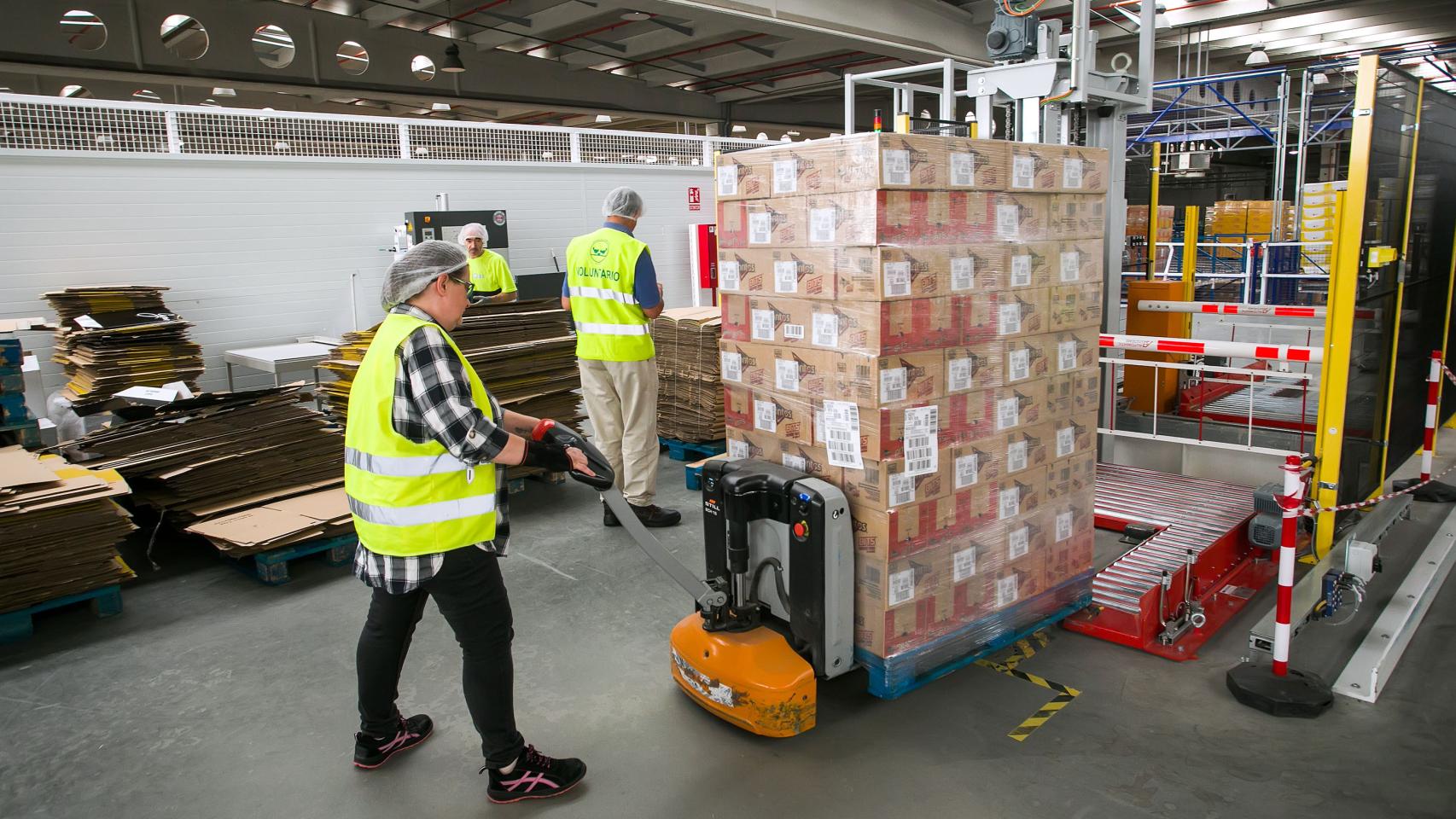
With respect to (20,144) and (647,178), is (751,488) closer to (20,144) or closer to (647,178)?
(20,144)

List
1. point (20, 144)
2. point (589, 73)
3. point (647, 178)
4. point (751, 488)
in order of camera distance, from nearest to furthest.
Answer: point (751, 488), point (20, 144), point (647, 178), point (589, 73)

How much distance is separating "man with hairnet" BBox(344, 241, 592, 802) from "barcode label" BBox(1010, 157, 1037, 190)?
6.90 ft

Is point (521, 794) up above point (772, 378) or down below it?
below

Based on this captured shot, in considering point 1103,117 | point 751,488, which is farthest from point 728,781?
point 1103,117

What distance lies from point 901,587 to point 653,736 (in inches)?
45.3

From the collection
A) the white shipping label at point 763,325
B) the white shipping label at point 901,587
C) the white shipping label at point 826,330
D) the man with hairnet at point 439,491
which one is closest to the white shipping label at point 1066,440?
the white shipping label at point 901,587

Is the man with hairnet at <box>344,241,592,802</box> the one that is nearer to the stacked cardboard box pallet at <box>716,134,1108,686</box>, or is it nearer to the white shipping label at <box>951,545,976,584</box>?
the stacked cardboard box pallet at <box>716,134,1108,686</box>

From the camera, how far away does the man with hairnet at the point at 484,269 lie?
827cm

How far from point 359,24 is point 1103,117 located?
11225 millimetres

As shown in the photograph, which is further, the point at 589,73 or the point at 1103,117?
the point at 589,73

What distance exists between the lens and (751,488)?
12.1ft

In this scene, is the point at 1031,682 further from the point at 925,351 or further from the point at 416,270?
the point at 416,270

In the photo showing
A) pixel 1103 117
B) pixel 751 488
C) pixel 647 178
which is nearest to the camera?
pixel 751 488

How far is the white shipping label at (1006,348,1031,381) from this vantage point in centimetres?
387
